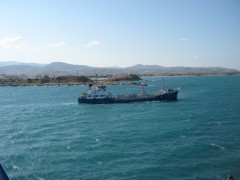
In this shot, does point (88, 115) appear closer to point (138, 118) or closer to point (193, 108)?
point (138, 118)

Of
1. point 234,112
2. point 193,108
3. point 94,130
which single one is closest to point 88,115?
point 94,130

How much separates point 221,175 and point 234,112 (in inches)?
1442

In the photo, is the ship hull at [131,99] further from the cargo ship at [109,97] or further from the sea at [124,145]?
the sea at [124,145]

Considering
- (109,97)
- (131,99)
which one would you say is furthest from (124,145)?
(131,99)

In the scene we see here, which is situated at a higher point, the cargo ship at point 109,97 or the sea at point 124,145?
the cargo ship at point 109,97

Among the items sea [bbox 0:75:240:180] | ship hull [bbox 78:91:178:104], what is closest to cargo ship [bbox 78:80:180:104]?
ship hull [bbox 78:91:178:104]

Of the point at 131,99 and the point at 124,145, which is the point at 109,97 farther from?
the point at 124,145

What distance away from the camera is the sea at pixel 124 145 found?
3175 centimetres

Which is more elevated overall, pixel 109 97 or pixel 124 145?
pixel 109 97

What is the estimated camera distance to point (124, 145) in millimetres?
40688

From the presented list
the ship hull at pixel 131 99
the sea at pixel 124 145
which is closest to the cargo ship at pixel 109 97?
the ship hull at pixel 131 99

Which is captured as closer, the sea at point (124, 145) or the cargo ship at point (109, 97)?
the sea at point (124, 145)

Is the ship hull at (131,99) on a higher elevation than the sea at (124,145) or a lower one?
higher

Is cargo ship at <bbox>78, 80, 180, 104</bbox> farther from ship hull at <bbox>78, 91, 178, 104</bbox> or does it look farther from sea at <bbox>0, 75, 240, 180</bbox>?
sea at <bbox>0, 75, 240, 180</bbox>
